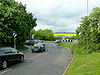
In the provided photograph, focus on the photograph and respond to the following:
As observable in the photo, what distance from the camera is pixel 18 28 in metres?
26.8

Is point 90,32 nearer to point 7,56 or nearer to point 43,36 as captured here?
point 7,56

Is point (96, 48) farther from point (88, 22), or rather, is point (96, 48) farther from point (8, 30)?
point (8, 30)

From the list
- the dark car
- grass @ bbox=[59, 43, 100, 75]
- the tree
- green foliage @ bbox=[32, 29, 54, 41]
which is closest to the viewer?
grass @ bbox=[59, 43, 100, 75]

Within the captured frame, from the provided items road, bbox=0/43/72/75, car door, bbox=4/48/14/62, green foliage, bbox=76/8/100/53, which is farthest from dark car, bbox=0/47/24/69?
green foliage, bbox=76/8/100/53

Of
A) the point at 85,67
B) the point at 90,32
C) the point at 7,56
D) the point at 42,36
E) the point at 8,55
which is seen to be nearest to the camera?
the point at 85,67

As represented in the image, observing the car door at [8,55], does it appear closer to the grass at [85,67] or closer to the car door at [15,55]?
the car door at [15,55]

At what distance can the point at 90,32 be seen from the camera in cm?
2538

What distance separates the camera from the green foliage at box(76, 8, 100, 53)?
23.5 m

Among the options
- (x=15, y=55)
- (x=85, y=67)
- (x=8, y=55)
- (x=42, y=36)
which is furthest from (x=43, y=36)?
(x=85, y=67)

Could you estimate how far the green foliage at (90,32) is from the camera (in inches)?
923

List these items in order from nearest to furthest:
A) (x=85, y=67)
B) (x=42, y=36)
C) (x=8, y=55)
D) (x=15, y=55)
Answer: (x=85, y=67) < (x=8, y=55) < (x=15, y=55) < (x=42, y=36)

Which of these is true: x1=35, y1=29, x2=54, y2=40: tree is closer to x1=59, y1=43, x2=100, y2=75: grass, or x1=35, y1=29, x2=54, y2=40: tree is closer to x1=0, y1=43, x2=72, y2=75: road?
x1=0, y1=43, x2=72, y2=75: road

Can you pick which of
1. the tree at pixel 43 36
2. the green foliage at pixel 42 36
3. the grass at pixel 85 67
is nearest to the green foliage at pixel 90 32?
the grass at pixel 85 67

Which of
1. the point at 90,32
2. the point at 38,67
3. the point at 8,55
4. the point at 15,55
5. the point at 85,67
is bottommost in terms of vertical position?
the point at 38,67
